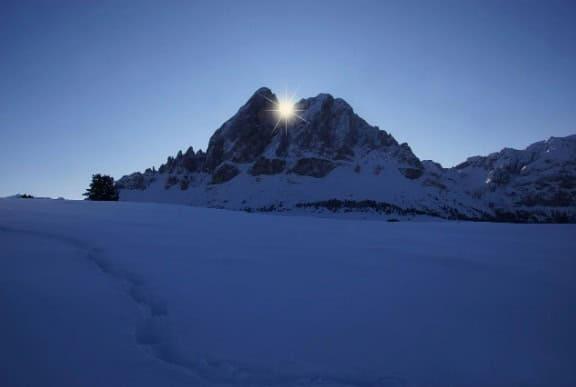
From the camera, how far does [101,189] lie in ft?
139

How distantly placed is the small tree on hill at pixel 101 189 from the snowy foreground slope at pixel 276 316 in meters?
42.4

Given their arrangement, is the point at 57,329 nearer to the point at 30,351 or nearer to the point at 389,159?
the point at 30,351

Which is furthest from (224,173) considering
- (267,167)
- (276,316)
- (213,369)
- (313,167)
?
(213,369)

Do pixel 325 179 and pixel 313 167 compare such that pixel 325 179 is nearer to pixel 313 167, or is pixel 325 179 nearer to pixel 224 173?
pixel 313 167

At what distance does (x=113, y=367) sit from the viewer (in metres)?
2.16

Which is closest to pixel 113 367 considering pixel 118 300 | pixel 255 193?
pixel 118 300

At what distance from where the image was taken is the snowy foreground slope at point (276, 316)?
222 centimetres

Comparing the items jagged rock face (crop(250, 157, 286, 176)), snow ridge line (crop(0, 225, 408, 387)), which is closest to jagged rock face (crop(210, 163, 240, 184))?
jagged rock face (crop(250, 157, 286, 176))

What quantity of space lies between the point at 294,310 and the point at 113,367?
1.62m

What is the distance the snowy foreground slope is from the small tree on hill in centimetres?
4239

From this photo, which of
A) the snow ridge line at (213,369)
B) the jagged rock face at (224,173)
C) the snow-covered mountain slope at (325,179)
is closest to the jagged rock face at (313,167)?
the snow-covered mountain slope at (325,179)

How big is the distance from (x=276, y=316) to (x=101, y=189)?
47.0 meters

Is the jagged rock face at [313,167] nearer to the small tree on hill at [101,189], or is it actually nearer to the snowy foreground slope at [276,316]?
the small tree on hill at [101,189]

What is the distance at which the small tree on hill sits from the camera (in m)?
41.7
